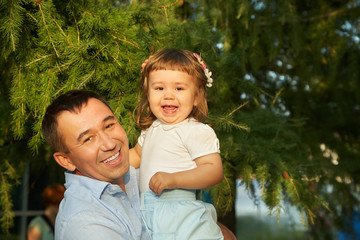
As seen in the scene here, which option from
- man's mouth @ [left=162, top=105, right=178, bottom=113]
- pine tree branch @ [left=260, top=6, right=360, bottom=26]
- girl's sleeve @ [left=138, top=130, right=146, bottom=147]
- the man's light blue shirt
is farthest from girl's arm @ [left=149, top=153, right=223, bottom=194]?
pine tree branch @ [left=260, top=6, right=360, bottom=26]

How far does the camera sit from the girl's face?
1.93 meters

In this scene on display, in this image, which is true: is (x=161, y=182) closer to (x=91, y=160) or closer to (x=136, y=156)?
(x=91, y=160)

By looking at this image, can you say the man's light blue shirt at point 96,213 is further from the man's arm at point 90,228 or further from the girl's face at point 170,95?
the girl's face at point 170,95

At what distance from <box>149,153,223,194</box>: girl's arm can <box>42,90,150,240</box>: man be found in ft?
0.47

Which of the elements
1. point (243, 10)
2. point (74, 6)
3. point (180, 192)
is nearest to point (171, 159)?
point (180, 192)

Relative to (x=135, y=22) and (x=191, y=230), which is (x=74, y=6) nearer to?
(x=135, y=22)

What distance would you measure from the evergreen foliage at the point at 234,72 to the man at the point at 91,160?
215mm

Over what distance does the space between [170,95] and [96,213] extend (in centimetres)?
64

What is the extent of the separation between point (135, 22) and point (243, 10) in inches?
42.8

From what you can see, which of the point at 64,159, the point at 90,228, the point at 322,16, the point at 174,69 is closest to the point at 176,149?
the point at 174,69

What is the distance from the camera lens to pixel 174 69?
6.34ft

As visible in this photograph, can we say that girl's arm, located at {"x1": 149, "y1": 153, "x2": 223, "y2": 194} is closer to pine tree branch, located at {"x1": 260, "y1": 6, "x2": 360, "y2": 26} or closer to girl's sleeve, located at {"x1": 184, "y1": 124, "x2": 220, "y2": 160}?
girl's sleeve, located at {"x1": 184, "y1": 124, "x2": 220, "y2": 160}

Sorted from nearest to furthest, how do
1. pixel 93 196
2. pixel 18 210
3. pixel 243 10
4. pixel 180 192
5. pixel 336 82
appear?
pixel 93 196
pixel 180 192
pixel 243 10
pixel 336 82
pixel 18 210

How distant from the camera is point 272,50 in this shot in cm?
348
